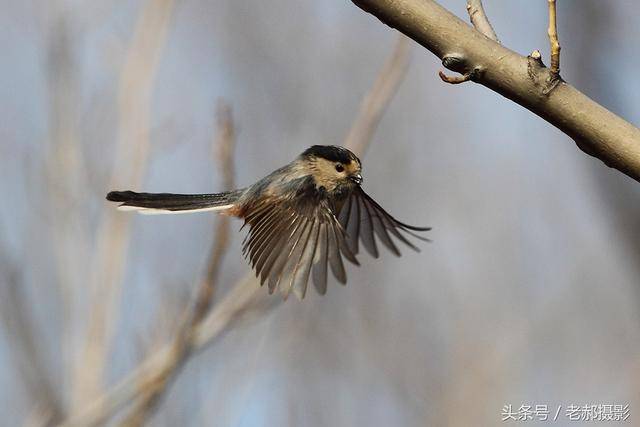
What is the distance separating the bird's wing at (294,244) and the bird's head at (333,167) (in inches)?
3.0

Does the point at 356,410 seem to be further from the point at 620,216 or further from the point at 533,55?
the point at 533,55

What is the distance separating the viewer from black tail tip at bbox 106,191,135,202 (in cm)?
280

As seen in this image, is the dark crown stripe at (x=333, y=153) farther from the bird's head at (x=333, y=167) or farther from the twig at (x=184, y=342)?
the twig at (x=184, y=342)

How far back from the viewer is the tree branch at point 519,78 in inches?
67.6

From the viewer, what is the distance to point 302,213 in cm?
274

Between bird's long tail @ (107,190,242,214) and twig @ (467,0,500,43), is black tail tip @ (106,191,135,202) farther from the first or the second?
twig @ (467,0,500,43)

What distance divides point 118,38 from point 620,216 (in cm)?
238

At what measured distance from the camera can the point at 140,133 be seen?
293cm

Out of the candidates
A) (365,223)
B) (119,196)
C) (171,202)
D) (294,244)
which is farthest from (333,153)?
(119,196)

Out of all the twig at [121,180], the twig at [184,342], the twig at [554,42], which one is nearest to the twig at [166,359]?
the twig at [184,342]

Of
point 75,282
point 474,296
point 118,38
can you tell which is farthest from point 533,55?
point 474,296

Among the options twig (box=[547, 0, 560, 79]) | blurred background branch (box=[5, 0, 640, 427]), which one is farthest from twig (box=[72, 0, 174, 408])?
twig (box=[547, 0, 560, 79])

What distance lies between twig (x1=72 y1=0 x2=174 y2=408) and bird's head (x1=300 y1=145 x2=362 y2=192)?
58cm

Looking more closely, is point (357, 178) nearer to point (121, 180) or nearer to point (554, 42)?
point (121, 180)
